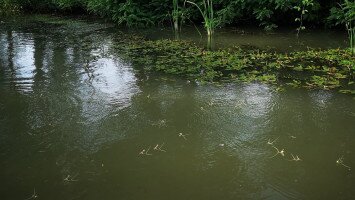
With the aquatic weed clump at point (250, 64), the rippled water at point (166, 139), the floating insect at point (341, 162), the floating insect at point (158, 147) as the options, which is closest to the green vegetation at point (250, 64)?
the aquatic weed clump at point (250, 64)

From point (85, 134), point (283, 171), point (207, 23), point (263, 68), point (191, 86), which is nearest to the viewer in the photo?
point (283, 171)

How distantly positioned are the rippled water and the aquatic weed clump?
449 millimetres

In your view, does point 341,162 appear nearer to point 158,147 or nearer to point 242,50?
point 158,147

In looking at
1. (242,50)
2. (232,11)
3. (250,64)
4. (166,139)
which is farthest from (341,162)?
(232,11)

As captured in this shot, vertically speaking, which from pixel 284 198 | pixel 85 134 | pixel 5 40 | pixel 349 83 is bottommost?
pixel 284 198

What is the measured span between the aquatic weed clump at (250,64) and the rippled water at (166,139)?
45 cm

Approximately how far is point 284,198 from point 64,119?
2.63 meters

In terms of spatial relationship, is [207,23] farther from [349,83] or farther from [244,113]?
[244,113]

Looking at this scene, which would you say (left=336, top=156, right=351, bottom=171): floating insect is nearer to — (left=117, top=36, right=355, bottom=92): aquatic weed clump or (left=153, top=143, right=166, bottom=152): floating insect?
(left=153, top=143, right=166, bottom=152): floating insect

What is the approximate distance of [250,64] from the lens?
6.43 m

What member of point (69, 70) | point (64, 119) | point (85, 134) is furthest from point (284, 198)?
point (69, 70)

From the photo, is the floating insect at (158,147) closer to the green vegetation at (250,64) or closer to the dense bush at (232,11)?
the green vegetation at (250,64)

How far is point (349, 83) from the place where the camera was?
517cm

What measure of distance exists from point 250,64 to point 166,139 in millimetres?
3247
